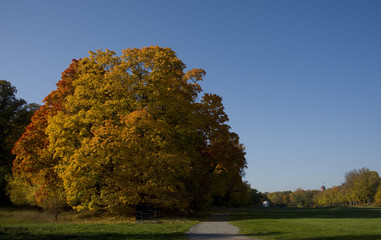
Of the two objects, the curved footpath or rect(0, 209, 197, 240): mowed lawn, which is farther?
the curved footpath

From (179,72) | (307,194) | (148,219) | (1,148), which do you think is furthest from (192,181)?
(307,194)

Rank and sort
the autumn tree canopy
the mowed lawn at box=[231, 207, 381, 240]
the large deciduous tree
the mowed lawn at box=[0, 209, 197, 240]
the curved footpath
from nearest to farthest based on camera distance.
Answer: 1. the mowed lawn at box=[0, 209, 197, 240]
2. the curved footpath
3. the mowed lawn at box=[231, 207, 381, 240]
4. the autumn tree canopy
5. the large deciduous tree

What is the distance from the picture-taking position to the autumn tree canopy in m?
22.9

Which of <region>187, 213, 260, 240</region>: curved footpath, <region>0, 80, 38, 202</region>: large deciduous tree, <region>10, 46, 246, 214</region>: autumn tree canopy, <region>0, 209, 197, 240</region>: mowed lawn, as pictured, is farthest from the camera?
<region>0, 80, 38, 202</region>: large deciduous tree

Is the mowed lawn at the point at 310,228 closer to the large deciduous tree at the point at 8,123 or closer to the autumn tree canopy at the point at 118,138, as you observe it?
the autumn tree canopy at the point at 118,138

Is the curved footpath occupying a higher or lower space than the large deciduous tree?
lower

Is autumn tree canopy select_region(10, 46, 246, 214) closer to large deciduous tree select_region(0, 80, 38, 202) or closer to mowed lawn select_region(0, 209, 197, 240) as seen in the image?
mowed lawn select_region(0, 209, 197, 240)

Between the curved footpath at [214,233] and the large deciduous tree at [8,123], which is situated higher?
the large deciduous tree at [8,123]

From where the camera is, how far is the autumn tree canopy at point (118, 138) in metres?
22.9

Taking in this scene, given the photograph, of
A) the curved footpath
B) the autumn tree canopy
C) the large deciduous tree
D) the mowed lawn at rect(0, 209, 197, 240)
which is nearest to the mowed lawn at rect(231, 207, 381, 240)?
the curved footpath

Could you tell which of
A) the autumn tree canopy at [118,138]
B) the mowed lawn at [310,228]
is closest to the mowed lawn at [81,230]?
the autumn tree canopy at [118,138]

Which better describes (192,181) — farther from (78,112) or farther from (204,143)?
(78,112)

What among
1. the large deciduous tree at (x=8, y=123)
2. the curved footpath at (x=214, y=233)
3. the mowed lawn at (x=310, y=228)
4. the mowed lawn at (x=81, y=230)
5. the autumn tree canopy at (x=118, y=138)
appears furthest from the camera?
the large deciduous tree at (x=8, y=123)

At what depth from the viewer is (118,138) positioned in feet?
73.4
